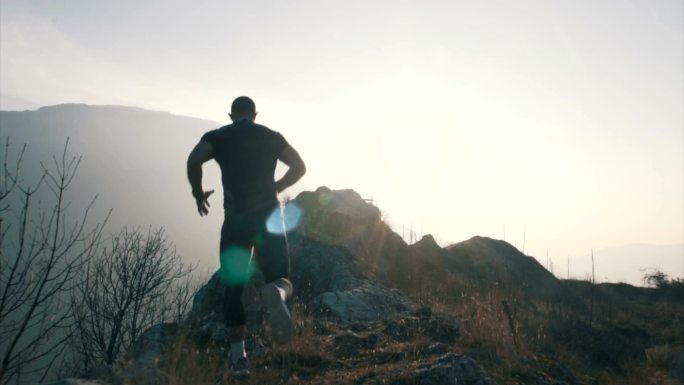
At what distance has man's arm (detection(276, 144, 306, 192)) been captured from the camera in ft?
16.1

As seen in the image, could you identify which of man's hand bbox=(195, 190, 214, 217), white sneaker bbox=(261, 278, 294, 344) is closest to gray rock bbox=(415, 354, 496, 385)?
white sneaker bbox=(261, 278, 294, 344)

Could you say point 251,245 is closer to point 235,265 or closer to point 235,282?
point 235,265

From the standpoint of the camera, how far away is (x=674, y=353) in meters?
10.9

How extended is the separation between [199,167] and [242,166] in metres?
0.39

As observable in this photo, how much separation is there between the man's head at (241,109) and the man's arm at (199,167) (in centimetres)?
49

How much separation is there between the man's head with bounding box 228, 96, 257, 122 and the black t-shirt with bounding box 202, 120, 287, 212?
194 mm

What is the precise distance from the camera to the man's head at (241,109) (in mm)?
4828

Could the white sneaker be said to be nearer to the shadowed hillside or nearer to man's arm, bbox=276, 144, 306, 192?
the shadowed hillside

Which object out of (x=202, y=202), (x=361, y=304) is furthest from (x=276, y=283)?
(x=361, y=304)

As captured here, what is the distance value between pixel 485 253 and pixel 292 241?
25.1ft

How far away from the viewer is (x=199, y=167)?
14.8 ft

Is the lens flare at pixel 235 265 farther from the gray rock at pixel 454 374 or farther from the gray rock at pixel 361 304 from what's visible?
the gray rock at pixel 361 304

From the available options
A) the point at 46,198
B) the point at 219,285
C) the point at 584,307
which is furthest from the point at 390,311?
the point at 46,198

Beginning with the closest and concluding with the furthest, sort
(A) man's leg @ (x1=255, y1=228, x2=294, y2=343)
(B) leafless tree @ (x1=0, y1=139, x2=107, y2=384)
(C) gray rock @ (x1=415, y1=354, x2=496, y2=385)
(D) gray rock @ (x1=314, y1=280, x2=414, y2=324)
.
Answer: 1. (B) leafless tree @ (x1=0, y1=139, x2=107, y2=384)
2. (C) gray rock @ (x1=415, y1=354, x2=496, y2=385)
3. (A) man's leg @ (x1=255, y1=228, x2=294, y2=343)
4. (D) gray rock @ (x1=314, y1=280, x2=414, y2=324)
